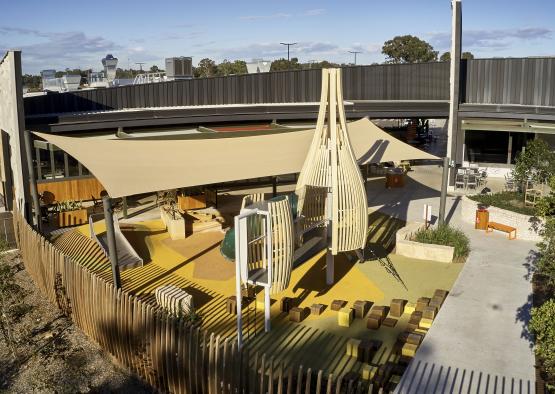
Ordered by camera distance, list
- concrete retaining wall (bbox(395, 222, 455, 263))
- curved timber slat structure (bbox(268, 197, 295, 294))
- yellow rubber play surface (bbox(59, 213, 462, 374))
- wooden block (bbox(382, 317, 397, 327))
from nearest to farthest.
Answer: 1. yellow rubber play surface (bbox(59, 213, 462, 374))
2. curved timber slat structure (bbox(268, 197, 295, 294))
3. wooden block (bbox(382, 317, 397, 327))
4. concrete retaining wall (bbox(395, 222, 455, 263))

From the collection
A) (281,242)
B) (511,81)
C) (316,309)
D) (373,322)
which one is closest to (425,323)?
(373,322)

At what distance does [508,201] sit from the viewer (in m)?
19.9

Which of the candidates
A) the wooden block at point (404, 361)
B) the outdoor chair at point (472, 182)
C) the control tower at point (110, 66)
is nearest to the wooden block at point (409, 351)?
the wooden block at point (404, 361)

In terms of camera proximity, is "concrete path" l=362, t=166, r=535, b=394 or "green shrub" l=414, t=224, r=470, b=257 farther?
"green shrub" l=414, t=224, r=470, b=257

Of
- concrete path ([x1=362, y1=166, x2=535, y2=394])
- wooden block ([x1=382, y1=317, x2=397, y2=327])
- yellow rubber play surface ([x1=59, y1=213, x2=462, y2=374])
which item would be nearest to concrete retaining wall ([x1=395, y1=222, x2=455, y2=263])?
yellow rubber play surface ([x1=59, y1=213, x2=462, y2=374])

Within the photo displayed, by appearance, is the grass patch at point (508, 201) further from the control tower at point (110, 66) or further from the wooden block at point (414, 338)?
the control tower at point (110, 66)

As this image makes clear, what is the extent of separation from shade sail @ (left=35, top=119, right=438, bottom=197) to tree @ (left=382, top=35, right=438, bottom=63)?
251ft

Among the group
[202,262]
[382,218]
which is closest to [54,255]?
[202,262]

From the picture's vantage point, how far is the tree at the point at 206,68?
305 ft

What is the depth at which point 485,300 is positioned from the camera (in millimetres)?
13094

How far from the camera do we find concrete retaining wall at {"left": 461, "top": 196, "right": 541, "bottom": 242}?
694 inches

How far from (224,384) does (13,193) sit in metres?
15.2

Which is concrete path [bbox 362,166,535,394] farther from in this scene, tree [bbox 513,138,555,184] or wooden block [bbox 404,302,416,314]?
tree [bbox 513,138,555,184]

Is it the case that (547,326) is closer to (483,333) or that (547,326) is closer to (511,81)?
(483,333)
